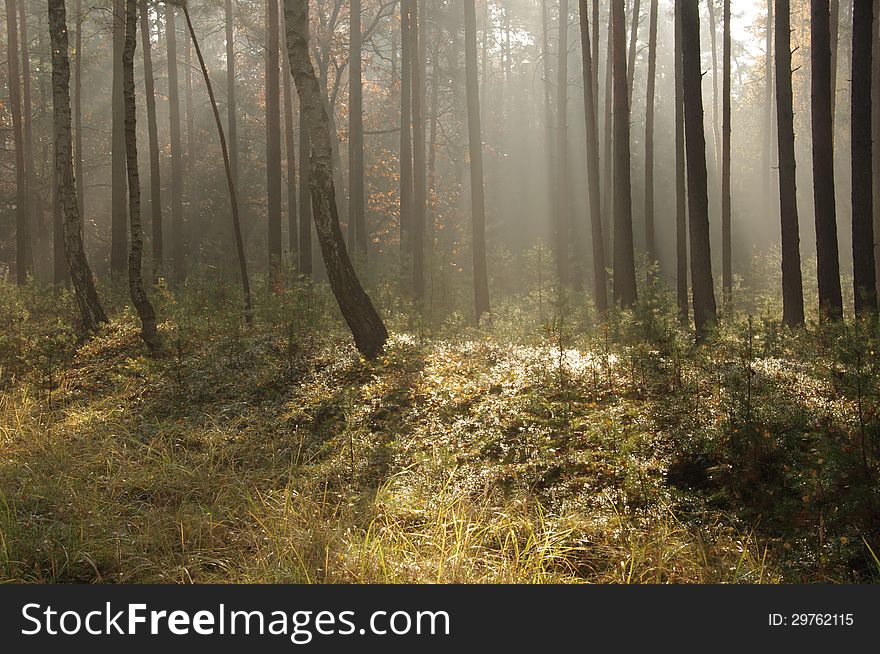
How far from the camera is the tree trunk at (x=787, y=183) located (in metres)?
11.9

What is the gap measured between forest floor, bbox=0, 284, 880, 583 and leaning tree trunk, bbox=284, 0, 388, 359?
18.3 inches

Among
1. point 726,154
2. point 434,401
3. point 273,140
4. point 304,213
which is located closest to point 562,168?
point 726,154

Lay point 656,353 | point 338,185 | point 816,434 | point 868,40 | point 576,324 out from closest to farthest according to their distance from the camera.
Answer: point 816,434 → point 656,353 → point 868,40 → point 576,324 → point 338,185

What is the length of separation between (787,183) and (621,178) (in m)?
2.82

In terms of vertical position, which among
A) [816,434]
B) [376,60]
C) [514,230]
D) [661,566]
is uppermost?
[376,60]

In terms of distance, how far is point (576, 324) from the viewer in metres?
14.3

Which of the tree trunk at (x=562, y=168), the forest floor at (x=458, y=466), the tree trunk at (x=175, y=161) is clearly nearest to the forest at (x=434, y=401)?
the forest floor at (x=458, y=466)

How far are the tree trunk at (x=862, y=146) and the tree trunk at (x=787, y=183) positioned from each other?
151 cm

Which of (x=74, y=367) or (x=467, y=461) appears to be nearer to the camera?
(x=467, y=461)

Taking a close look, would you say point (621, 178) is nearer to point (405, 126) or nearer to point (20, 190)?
point (405, 126)

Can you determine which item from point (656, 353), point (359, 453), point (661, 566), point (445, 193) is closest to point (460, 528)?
point (661, 566)

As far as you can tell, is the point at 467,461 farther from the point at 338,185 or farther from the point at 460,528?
the point at 338,185

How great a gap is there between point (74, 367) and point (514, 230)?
2904cm

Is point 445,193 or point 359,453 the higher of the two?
point 445,193
